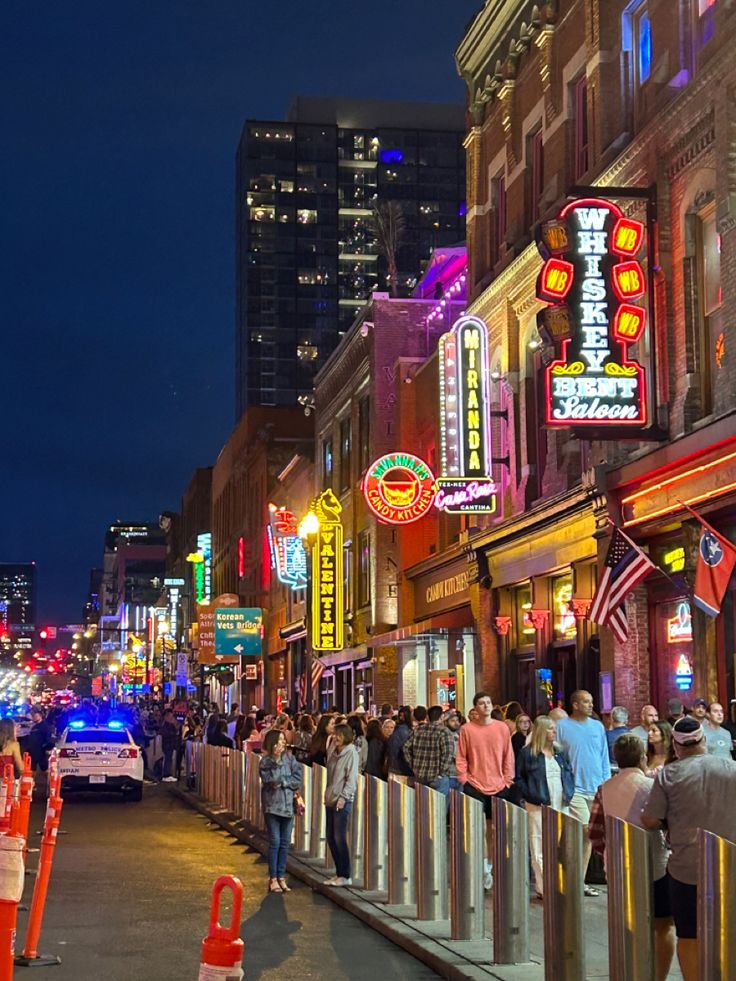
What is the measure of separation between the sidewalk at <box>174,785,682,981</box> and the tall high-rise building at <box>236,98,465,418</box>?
425 feet

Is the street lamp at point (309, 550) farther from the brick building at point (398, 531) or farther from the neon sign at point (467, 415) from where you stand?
the neon sign at point (467, 415)

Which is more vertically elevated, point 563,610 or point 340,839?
point 563,610

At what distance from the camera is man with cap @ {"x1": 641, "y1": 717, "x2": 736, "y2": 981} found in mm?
8336

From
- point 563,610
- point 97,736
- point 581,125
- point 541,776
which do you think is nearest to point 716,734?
point 541,776

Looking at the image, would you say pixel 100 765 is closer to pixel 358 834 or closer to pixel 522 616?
pixel 522 616

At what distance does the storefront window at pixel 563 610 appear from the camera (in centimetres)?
2709

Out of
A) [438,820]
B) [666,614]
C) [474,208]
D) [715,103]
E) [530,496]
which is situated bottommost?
[438,820]

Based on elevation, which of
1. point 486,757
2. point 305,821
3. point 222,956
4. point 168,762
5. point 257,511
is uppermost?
point 257,511

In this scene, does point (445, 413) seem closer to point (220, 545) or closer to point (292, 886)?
point (292, 886)

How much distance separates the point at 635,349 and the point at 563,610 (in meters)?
6.21

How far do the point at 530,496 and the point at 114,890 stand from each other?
14.4 meters

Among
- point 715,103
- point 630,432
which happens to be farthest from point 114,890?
point 715,103

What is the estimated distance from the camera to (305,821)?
68.3 feet

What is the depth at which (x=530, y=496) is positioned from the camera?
2875 centimetres
